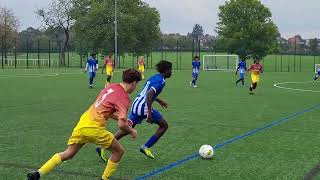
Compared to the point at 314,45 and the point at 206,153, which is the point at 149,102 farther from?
the point at 314,45

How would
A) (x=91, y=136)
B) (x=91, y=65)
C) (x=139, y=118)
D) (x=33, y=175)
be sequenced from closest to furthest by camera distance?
(x=33, y=175) → (x=91, y=136) → (x=139, y=118) → (x=91, y=65)

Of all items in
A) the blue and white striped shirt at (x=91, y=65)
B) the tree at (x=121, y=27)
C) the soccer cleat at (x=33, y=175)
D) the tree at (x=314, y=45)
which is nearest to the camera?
the soccer cleat at (x=33, y=175)

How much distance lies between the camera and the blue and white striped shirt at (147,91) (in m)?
8.50

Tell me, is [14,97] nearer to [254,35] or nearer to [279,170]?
[279,170]

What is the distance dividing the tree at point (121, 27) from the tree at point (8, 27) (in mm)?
12503

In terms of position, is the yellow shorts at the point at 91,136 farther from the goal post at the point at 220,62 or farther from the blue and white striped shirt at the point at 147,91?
the goal post at the point at 220,62

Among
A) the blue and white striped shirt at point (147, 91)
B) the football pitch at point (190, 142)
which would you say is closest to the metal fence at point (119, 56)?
the football pitch at point (190, 142)

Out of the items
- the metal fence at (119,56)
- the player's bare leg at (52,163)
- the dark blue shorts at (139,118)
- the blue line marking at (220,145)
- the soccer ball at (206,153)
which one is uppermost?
the metal fence at (119,56)

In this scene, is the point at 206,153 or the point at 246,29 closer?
the point at 206,153

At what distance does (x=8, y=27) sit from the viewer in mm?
82125

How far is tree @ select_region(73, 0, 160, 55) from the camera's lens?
223 ft

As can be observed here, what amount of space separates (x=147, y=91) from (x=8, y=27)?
257 ft

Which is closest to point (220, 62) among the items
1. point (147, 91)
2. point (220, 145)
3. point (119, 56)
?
point (119, 56)

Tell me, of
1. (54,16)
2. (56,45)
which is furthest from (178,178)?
(54,16)
